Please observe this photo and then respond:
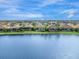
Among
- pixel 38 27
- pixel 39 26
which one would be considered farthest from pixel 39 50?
pixel 39 26

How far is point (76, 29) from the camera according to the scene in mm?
43531

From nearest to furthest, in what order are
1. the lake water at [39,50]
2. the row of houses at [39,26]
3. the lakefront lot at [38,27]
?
the lake water at [39,50] → the lakefront lot at [38,27] → the row of houses at [39,26]

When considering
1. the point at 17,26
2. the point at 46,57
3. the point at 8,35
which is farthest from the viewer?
the point at 17,26

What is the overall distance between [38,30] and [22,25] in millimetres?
3535

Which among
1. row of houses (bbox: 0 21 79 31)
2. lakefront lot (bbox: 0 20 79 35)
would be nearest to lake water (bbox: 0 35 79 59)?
lakefront lot (bbox: 0 20 79 35)

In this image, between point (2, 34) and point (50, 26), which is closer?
point (2, 34)

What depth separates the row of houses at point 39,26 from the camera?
43.7m

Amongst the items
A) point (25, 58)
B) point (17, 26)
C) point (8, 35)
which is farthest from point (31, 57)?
point (17, 26)

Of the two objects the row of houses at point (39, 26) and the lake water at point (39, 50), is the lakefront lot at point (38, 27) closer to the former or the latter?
the row of houses at point (39, 26)

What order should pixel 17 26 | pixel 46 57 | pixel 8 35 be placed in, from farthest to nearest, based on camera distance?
pixel 17 26 < pixel 8 35 < pixel 46 57

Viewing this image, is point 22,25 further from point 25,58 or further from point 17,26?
point 25,58

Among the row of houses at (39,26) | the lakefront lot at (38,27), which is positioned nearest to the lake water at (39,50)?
the lakefront lot at (38,27)

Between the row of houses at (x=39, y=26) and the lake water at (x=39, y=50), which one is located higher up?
the row of houses at (x=39, y=26)

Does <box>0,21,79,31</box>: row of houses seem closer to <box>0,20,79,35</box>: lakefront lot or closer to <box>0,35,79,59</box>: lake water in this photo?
<box>0,20,79,35</box>: lakefront lot
